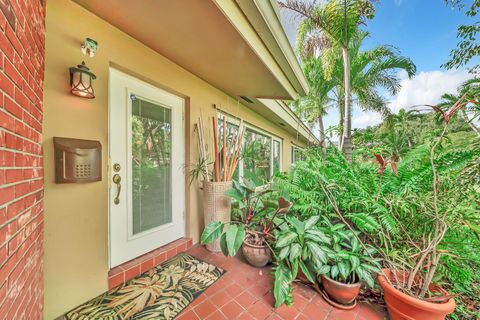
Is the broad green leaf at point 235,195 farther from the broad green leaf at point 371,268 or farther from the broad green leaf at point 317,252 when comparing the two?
the broad green leaf at point 371,268

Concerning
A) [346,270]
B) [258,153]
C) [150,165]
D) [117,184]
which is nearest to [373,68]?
[258,153]

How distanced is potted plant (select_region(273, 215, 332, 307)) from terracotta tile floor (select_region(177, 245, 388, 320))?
0.36 ft

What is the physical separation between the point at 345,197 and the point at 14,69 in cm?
258

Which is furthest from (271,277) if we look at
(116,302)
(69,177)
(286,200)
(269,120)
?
(269,120)

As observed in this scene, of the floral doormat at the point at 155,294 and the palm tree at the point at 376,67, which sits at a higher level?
the palm tree at the point at 376,67

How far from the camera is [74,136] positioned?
148 cm

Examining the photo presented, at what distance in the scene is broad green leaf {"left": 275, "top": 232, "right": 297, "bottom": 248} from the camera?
5.54 feet

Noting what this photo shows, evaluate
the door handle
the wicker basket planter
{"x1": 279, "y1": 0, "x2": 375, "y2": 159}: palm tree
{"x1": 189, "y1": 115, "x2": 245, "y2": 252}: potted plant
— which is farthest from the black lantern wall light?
{"x1": 279, "y1": 0, "x2": 375, "y2": 159}: palm tree

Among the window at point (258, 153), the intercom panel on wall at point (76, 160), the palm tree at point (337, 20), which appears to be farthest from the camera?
the window at point (258, 153)

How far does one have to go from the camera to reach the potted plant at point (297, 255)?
160cm

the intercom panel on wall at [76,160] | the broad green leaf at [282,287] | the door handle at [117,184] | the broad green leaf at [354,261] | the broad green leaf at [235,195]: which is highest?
the intercom panel on wall at [76,160]

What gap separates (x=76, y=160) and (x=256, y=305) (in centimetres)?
191

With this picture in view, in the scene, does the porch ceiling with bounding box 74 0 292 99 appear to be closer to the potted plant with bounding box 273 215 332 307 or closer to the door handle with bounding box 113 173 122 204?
the door handle with bounding box 113 173 122 204

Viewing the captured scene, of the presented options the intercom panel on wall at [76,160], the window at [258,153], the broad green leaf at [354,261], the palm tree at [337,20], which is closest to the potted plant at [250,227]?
the broad green leaf at [354,261]
